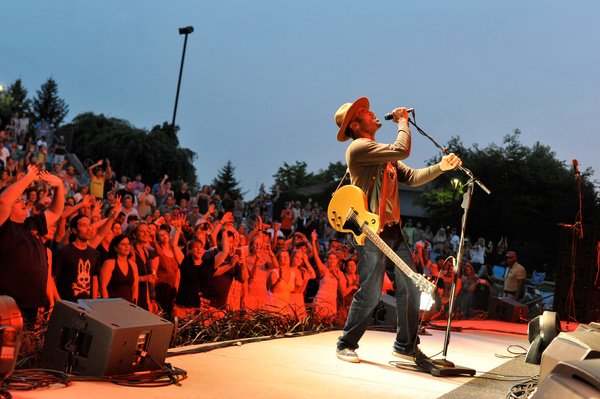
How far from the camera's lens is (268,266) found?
892 cm

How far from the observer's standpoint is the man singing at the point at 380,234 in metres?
4.77

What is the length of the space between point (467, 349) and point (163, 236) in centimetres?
356

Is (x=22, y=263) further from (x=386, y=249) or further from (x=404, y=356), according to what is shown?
(x=404, y=356)

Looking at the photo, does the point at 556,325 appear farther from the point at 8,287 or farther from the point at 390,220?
the point at 8,287

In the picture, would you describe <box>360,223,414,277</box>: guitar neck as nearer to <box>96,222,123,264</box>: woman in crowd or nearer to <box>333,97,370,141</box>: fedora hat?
<box>333,97,370,141</box>: fedora hat

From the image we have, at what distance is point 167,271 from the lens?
734cm

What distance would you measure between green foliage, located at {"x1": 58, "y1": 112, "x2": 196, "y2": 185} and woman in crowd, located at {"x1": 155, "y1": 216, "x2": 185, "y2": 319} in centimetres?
2275

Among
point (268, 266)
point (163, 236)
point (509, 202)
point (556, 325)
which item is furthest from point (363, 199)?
point (509, 202)

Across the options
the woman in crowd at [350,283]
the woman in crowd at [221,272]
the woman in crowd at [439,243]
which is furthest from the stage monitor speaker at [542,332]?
the woman in crowd at [439,243]

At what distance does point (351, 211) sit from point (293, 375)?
1.26 m

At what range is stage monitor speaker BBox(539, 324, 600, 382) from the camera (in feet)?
10.4

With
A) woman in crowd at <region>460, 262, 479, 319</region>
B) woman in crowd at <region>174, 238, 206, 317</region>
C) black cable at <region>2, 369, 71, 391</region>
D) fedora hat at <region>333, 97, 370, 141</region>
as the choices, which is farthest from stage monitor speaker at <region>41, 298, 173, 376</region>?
woman in crowd at <region>460, 262, 479, 319</region>

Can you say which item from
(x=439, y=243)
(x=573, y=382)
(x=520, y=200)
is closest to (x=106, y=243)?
(x=573, y=382)

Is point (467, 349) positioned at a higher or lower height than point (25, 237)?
lower
